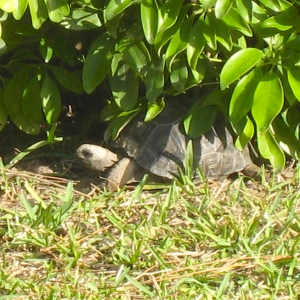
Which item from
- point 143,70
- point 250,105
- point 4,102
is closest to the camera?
point 250,105

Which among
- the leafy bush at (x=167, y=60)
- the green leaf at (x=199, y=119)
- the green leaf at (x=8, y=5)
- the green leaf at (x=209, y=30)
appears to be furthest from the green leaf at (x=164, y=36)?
the green leaf at (x=8, y=5)

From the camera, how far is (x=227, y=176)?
4.39 m

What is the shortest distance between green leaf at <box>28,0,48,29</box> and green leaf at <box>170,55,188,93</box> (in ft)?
2.36

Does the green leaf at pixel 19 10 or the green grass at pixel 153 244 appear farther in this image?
the green leaf at pixel 19 10

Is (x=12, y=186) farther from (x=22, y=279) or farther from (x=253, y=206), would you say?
(x=253, y=206)

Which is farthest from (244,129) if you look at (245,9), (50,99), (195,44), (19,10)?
(19,10)

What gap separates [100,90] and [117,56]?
3.02 feet

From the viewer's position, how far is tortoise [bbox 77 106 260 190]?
14.1 ft

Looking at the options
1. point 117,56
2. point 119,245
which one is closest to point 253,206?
point 119,245

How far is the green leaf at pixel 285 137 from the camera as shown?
13.5 feet

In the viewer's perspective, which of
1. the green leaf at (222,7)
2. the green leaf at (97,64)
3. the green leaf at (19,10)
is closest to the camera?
the green leaf at (222,7)

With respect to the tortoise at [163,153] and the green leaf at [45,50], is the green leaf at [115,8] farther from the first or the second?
the tortoise at [163,153]

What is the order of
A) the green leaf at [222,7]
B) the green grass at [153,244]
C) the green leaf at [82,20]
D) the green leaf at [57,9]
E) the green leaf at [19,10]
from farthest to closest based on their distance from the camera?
the green leaf at [82,20] < the green leaf at [57,9] < the green leaf at [19,10] < the green leaf at [222,7] < the green grass at [153,244]

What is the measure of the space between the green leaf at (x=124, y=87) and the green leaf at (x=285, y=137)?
80 cm
